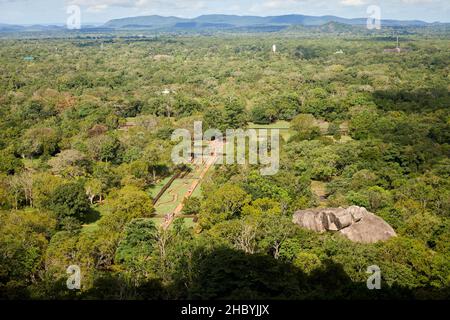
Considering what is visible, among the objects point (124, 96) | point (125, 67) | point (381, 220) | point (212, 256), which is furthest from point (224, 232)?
point (125, 67)

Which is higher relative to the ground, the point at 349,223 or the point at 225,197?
the point at 225,197

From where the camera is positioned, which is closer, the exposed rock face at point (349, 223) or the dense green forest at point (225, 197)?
the dense green forest at point (225, 197)

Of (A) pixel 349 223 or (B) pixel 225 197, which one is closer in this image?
(A) pixel 349 223

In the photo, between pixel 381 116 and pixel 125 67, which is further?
pixel 125 67
